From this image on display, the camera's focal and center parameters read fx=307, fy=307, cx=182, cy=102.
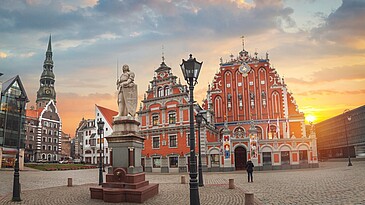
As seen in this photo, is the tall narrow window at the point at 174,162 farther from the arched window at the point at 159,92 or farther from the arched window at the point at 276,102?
the arched window at the point at 276,102

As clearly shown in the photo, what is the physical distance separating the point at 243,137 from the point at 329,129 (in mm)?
54528

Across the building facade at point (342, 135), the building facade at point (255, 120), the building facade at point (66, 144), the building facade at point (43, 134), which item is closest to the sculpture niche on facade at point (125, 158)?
the building facade at point (255, 120)

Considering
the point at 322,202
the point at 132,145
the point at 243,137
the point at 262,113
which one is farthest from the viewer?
the point at 262,113

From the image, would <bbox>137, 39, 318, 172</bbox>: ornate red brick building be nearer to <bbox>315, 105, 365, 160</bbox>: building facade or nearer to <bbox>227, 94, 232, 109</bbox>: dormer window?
<bbox>227, 94, 232, 109</bbox>: dormer window

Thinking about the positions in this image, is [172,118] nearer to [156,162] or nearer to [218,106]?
[156,162]

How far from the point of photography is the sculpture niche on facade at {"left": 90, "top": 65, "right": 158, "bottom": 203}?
43.0 feet

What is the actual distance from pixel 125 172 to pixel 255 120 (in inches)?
1318

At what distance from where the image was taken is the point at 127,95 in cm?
1574

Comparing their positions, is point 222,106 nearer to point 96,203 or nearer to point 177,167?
point 177,167

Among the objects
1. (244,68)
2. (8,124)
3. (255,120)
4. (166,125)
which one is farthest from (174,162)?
(8,124)

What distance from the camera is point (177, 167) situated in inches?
1583

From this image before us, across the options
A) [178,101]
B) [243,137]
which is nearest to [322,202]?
[243,137]

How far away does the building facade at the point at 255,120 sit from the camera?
128 feet

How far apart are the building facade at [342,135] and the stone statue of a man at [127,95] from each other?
52.3 meters
